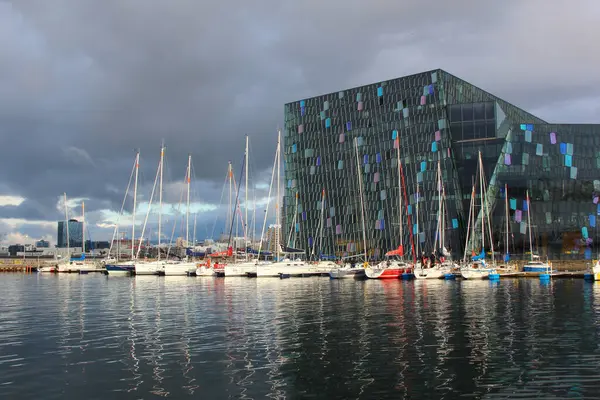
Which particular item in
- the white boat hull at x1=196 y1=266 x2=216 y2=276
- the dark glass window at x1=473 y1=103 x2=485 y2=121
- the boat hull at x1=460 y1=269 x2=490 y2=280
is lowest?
the boat hull at x1=460 y1=269 x2=490 y2=280

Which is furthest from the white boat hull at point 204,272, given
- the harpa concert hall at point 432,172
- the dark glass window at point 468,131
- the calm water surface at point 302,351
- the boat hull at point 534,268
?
the dark glass window at point 468,131

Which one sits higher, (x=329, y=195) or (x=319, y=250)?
(x=329, y=195)

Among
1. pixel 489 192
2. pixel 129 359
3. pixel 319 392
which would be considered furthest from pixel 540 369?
pixel 489 192

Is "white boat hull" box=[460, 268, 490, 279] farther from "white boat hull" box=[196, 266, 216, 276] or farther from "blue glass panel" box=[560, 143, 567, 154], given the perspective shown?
"blue glass panel" box=[560, 143, 567, 154]

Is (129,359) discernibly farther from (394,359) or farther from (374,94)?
(374,94)

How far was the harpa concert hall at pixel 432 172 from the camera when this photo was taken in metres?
98.6

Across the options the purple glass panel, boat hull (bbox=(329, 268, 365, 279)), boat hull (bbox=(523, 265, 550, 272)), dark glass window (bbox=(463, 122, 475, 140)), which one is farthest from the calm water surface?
the purple glass panel

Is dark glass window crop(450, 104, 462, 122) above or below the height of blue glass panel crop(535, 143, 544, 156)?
above

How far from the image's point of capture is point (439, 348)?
22.4m

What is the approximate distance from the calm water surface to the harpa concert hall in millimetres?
55358

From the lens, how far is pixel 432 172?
107188 millimetres

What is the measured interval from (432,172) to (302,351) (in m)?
89.2

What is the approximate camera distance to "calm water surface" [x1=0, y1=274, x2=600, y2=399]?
54.1 ft

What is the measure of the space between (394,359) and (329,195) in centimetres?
10115
